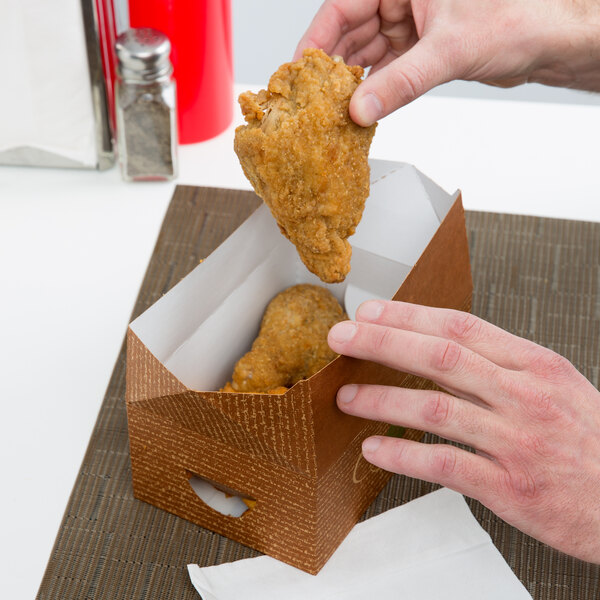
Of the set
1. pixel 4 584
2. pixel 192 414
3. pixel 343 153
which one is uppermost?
pixel 343 153

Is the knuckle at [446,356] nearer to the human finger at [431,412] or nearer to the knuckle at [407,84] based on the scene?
the human finger at [431,412]

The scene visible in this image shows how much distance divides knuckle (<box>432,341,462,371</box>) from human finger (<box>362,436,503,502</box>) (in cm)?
9

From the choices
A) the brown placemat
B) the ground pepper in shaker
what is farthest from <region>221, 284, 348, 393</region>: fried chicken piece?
the ground pepper in shaker

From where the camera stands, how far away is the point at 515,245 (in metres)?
1.46

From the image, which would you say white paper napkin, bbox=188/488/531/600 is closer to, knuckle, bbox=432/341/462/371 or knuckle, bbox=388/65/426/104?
knuckle, bbox=432/341/462/371

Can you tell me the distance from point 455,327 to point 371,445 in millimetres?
156

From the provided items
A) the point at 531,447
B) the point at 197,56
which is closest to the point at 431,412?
the point at 531,447

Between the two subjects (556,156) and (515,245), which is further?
(556,156)

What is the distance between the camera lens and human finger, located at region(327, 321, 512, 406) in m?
0.91

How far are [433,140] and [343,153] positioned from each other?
2.68 feet

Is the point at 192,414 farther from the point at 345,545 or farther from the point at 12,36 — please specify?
the point at 12,36

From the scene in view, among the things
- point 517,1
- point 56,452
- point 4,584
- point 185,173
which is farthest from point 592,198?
point 4,584

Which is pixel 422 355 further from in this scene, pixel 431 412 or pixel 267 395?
pixel 267 395

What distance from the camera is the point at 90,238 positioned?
58.9 inches
